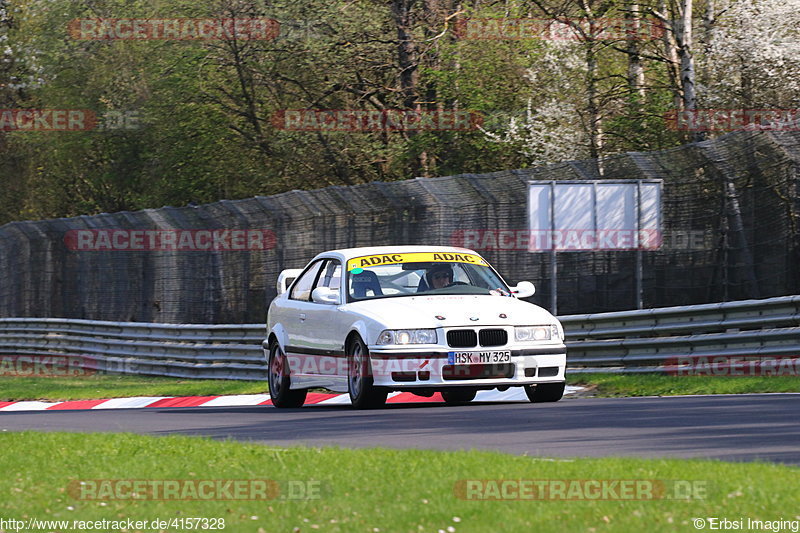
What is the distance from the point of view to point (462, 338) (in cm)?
1282

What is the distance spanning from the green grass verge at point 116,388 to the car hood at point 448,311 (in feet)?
20.0

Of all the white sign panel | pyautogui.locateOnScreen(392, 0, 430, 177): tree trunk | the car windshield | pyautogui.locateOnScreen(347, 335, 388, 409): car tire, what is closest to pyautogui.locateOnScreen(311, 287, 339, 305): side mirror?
the car windshield

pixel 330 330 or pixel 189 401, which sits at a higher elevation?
pixel 330 330

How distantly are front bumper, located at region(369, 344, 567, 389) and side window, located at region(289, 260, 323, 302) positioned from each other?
2.39m

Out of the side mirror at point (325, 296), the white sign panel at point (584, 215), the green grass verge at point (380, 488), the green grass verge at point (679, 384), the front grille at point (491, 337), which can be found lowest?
the green grass verge at point (679, 384)

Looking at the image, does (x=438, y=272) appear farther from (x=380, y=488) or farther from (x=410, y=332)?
(x=380, y=488)

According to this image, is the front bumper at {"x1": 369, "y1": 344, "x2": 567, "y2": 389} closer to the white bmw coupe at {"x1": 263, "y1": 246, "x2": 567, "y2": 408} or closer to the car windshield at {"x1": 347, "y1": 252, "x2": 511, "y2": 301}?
the white bmw coupe at {"x1": 263, "y1": 246, "x2": 567, "y2": 408}

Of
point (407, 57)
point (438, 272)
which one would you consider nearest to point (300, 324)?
point (438, 272)

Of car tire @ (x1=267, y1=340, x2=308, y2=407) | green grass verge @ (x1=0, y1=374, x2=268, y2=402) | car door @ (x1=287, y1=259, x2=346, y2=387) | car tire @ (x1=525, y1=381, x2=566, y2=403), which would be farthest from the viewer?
green grass verge @ (x1=0, y1=374, x2=268, y2=402)

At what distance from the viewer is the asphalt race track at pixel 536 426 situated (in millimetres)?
8891

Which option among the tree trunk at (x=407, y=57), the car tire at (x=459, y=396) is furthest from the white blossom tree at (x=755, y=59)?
the car tire at (x=459, y=396)

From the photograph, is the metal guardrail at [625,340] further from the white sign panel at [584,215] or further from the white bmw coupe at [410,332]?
the white bmw coupe at [410,332]

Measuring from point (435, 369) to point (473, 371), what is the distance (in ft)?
1.10

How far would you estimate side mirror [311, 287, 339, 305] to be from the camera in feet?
45.8
